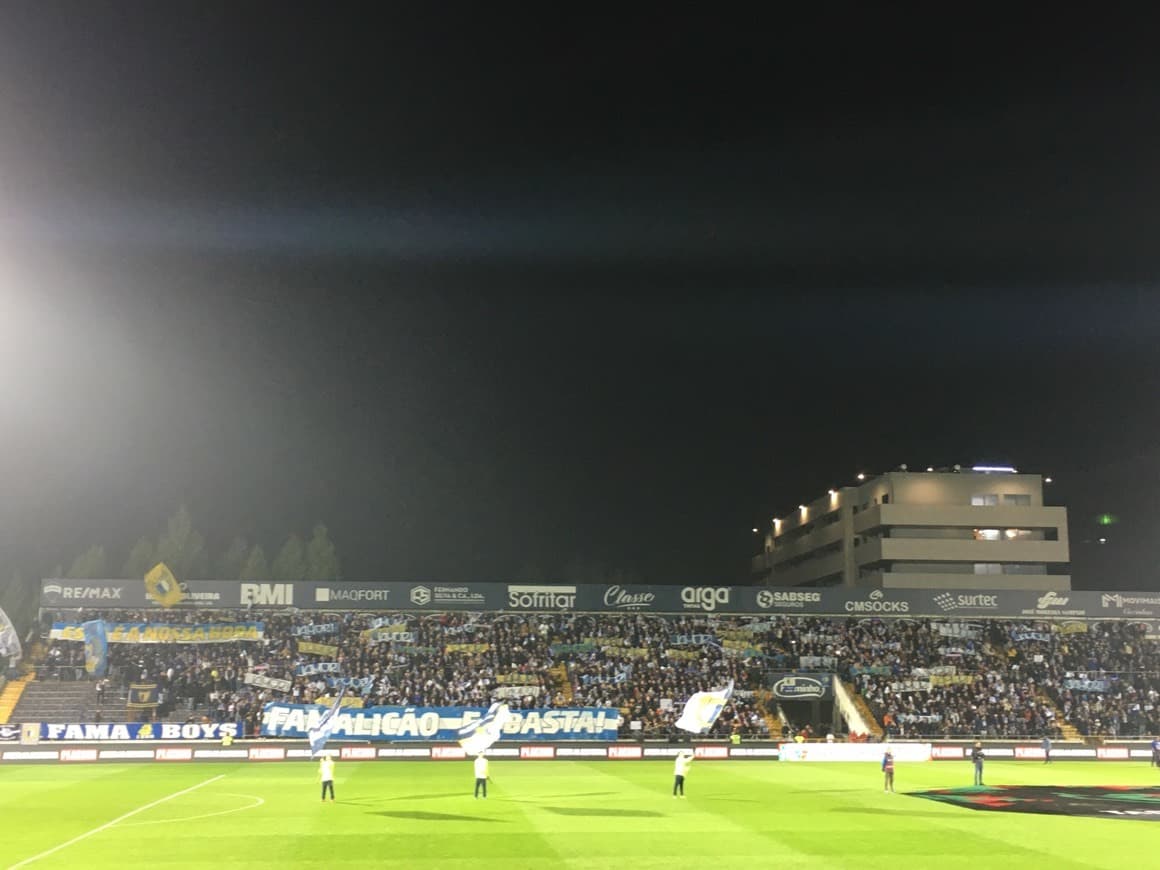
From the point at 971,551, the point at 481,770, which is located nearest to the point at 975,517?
the point at 971,551

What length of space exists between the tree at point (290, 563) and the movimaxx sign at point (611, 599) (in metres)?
45.0

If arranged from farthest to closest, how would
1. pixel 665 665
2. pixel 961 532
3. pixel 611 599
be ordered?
pixel 961 532 < pixel 611 599 < pixel 665 665

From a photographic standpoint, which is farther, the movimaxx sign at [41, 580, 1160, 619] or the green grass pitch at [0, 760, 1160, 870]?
the movimaxx sign at [41, 580, 1160, 619]

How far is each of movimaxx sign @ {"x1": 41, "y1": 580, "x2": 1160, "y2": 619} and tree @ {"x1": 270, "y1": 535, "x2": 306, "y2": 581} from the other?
148 feet

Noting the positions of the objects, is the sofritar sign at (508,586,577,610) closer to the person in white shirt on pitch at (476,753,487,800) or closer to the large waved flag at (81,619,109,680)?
the large waved flag at (81,619,109,680)

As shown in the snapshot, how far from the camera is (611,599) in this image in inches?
Answer: 2657

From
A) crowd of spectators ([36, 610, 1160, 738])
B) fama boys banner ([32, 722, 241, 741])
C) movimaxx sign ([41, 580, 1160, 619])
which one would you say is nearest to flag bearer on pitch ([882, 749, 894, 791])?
crowd of spectators ([36, 610, 1160, 738])

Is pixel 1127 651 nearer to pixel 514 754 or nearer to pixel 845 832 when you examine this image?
pixel 514 754

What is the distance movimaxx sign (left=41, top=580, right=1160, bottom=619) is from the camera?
64.6 metres

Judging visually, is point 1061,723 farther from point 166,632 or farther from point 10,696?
point 10,696

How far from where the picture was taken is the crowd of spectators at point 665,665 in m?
60.1

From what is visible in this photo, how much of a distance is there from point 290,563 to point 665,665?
2387 inches

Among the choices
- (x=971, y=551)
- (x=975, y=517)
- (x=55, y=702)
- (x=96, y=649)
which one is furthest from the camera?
(x=975, y=517)

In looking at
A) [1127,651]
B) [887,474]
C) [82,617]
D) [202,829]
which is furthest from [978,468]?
[202,829]
